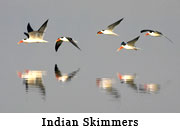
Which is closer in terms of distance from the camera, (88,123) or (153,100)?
(88,123)

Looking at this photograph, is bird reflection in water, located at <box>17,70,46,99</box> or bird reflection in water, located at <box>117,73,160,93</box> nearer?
bird reflection in water, located at <box>117,73,160,93</box>

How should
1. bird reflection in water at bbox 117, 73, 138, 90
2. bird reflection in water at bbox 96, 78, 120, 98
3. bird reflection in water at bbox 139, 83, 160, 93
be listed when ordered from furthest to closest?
Result: bird reflection in water at bbox 117, 73, 138, 90 < bird reflection in water at bbox 139, 83, 160, 93 < bird reflection in water at bbox 96, 78, 120, 98

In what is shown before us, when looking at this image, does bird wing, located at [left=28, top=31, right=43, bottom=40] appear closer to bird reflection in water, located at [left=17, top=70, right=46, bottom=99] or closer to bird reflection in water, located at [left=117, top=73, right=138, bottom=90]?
bird reflection in water, located at [left=17, top=70, right=46, bottom=99]

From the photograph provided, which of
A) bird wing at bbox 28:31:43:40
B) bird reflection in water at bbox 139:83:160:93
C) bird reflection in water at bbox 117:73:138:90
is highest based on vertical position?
bird wing at bbox 28:31:43:40

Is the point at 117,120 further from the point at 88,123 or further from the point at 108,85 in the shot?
the point at 108,85

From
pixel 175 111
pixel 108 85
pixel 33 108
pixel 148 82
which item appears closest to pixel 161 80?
pixel 148 82

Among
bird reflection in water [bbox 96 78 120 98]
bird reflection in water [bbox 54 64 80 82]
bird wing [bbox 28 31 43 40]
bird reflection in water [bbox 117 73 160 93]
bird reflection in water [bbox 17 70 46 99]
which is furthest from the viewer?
bird wing [bbox 28 31 43 40]

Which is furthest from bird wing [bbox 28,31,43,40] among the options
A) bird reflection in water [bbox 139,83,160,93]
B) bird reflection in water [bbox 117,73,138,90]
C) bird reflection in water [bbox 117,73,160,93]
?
bird reflection in water [bbox 139,83,160,93]

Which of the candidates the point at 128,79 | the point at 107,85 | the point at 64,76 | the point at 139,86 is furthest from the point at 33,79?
the point at 139,86
